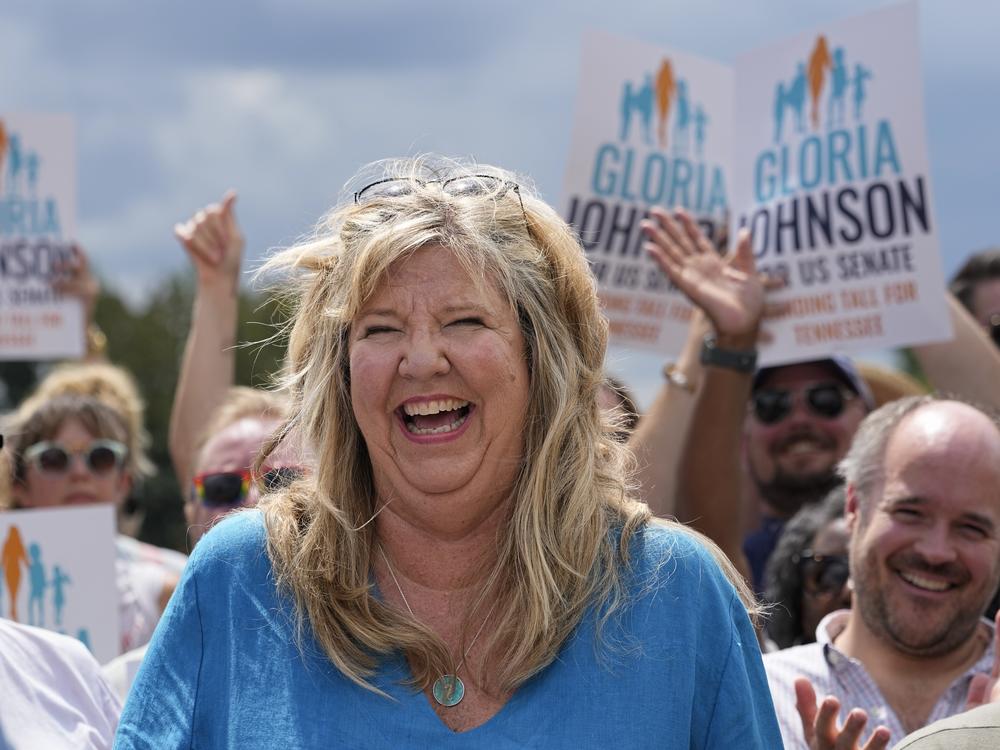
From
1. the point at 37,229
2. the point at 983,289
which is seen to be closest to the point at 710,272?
the point at 983,289

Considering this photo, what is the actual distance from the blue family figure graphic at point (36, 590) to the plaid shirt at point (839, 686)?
2.16 metres

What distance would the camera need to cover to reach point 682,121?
226 inches

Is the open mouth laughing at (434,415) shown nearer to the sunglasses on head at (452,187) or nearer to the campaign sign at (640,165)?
the sunglasses on head at (452,187)

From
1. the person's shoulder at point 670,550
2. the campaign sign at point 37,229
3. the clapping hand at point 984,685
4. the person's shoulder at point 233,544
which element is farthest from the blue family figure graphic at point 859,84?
the campaign sign at point 37,229

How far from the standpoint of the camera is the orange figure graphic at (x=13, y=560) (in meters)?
4.38

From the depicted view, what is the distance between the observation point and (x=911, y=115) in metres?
5.07

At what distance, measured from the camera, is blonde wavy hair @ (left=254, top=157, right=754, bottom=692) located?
2.44 metres

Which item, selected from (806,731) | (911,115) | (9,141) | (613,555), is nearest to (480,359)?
(613,555)

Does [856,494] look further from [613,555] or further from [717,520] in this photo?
[613,555]

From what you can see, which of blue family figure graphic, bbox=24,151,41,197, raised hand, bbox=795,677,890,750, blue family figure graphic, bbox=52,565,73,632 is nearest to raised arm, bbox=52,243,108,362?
blue family figure graphic, bbox=24,151,41,197

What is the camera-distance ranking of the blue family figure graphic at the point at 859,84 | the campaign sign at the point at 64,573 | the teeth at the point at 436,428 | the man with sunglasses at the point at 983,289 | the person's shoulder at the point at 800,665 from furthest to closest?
the man with sunglasses at the point at 983,289 → the blue family figure graphic at the point at 859,84 → the campaign sign at the point at 64,573 → the person's shoulder at the point at 800,665 → the teeth at the point at 436,428

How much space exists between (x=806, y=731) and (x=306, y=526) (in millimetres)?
1033

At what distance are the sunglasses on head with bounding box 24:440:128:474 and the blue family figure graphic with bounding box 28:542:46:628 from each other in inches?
36.9

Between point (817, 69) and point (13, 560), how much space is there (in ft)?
10.5
